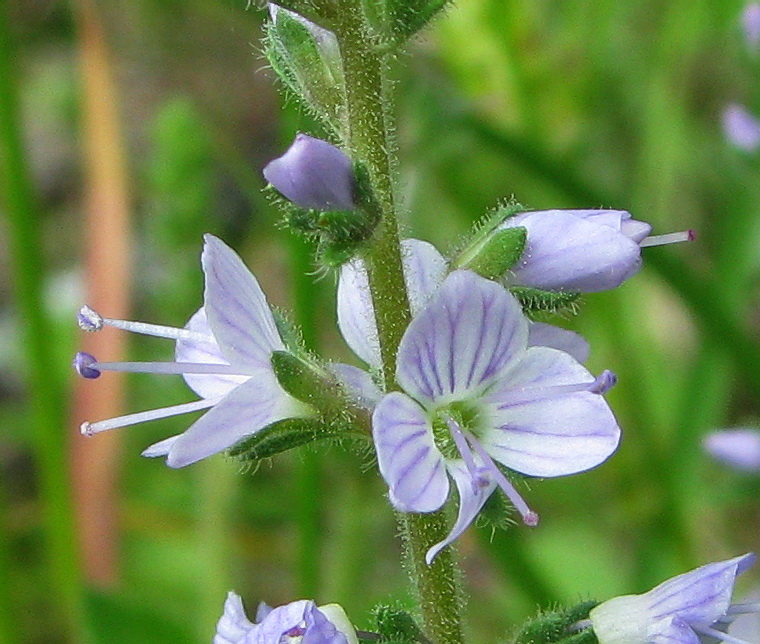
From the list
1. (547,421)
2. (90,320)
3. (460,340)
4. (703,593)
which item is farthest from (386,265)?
(703,593)

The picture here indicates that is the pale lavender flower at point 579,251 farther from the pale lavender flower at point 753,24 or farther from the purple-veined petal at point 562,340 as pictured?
the pale lavender flower at point 753,24

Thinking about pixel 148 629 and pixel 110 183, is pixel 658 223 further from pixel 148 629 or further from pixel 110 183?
pixel 148 629

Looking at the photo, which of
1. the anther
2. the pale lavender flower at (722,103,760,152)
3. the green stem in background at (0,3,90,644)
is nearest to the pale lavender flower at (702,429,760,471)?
the pale lavender flower at (722,103,760,152)

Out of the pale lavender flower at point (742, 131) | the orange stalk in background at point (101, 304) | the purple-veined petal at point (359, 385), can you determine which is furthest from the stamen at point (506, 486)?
the orange stalk in background at point (101, 304)

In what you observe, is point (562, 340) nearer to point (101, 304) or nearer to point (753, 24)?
point (753, 24)

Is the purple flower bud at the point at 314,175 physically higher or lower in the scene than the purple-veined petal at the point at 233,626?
higher
